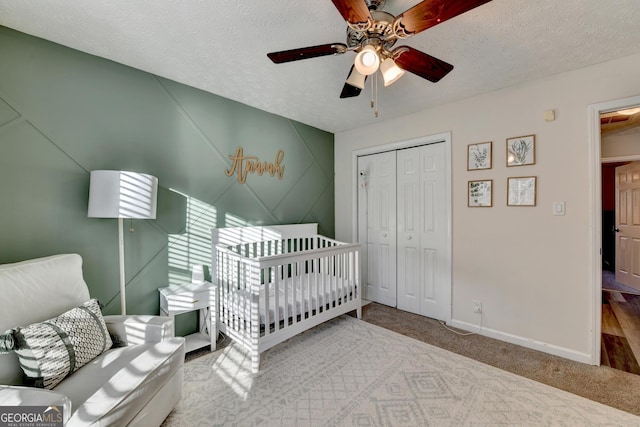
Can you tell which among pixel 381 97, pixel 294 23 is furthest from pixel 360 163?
pixel 294 23

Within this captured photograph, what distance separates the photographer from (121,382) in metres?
1.28

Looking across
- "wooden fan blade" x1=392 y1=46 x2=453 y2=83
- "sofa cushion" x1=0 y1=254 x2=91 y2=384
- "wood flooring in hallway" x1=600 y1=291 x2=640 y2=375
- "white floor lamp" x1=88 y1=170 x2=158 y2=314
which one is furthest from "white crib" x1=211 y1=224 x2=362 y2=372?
"wood flooring in hallway" x1=600 y1=291 x2=640 y2=375

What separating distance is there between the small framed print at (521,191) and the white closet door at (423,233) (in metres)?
0.61

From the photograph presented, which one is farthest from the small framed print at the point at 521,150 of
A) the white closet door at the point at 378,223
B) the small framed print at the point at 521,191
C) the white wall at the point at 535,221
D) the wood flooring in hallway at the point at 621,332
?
the wood flooring in hallway at the point at 621,332

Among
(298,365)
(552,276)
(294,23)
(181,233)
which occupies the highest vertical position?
(294,23)

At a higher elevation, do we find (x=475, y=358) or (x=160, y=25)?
(x=160, y=25)

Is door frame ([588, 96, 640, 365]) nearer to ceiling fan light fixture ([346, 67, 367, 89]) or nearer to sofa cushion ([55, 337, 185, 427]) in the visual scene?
ceiling fan light fixture ([346, 67, 367, 89])

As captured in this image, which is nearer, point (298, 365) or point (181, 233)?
point (298, 365)

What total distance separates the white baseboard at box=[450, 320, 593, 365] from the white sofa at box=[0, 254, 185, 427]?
8.73ft

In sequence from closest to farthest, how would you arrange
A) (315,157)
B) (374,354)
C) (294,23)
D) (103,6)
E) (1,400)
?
(1,400), (103,6), (294,23), (374,354), (315,157)

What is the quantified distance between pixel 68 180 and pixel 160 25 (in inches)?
50.0

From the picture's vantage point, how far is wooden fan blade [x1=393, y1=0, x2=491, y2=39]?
44.5 inches

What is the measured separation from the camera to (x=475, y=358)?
2.26 metres

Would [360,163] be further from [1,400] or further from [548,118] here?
[1,400]
